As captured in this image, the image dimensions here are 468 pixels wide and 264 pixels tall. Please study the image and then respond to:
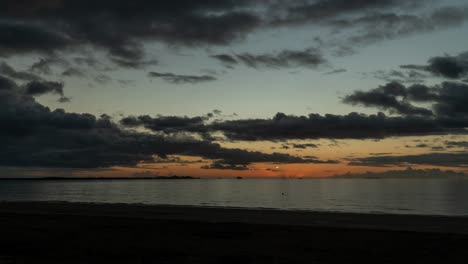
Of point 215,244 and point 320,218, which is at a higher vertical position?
point 215,244

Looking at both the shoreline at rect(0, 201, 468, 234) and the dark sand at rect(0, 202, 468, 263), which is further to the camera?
the shoreline at rect(0, 201, 468, 234)

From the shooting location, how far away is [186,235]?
24.3m

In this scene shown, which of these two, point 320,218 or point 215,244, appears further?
point 320,218

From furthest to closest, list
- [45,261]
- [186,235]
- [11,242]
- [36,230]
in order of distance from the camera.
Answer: [36,230]
[186,235]
[11,242]
[45,261]

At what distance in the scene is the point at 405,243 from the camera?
70.7 feet

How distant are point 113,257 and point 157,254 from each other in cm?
174

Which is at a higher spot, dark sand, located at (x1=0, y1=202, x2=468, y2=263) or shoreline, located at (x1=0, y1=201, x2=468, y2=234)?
dark sand, located at (x1=0, y1=202, x2=468, y2=263)

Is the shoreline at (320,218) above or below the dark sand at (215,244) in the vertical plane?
below

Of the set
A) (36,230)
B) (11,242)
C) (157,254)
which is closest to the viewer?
(157,254)

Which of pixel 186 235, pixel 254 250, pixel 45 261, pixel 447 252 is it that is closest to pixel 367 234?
pixel 447 252

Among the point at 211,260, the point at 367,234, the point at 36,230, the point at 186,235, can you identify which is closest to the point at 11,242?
the point at 36,230

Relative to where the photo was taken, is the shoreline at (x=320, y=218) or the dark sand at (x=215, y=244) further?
the shoreline at (x=320, y=218)

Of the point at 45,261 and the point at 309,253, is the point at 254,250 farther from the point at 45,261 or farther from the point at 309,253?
the point at 45,261

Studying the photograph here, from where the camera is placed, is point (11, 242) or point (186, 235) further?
point (186, 235)
